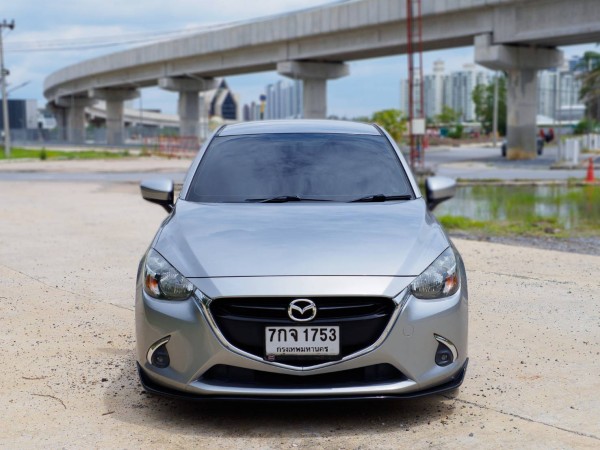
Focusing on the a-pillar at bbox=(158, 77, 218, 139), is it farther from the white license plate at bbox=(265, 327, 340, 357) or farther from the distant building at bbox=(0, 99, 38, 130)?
the distant building at bbox=(0, 99, 38, 130)

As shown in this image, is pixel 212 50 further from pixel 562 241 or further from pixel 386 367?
pixel 386 367

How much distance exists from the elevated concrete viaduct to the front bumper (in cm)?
3771

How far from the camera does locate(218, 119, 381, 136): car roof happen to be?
6441 mm

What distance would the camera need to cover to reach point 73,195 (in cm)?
2203

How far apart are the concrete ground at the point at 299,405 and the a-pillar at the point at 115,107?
272ft

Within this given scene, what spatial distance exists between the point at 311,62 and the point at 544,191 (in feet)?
112

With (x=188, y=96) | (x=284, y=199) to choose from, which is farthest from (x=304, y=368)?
(x=188, y=96)

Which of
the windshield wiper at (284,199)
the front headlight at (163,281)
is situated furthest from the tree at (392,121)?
the front headlight at (163,281)

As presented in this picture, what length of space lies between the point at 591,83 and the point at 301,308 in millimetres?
85229

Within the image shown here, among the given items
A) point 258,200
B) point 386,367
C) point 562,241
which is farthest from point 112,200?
point 386,367

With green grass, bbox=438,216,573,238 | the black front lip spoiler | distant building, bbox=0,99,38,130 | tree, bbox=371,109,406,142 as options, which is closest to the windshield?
the black front lip spoiler

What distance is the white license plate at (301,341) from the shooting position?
443 centimetres

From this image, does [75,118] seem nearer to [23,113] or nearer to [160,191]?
[23,113]

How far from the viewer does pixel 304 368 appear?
4.46m
